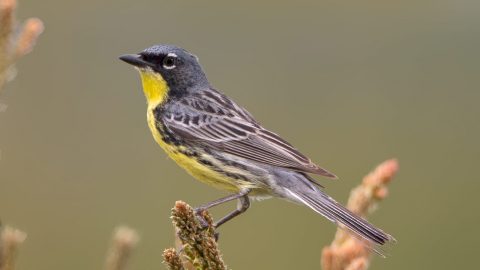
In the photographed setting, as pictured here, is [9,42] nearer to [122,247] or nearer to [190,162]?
[122,247]

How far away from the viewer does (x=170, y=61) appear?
657 cm

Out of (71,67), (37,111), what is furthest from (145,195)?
(71,67)

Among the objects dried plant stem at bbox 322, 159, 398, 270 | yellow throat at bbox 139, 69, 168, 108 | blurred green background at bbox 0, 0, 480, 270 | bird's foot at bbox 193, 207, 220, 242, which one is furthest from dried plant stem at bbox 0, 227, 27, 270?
blurred green background at bbox 0, 0, 480, 270

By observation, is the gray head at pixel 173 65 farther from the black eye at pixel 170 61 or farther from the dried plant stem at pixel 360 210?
the dried plant stem at pixel 360 210

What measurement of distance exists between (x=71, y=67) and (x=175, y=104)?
9990 mm

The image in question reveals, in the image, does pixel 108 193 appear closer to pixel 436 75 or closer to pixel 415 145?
pixel 415 145

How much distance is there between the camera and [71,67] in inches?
644

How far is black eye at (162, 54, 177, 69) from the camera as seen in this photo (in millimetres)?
6527

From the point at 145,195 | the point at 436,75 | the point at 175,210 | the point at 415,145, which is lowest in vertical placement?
the point at 175,210

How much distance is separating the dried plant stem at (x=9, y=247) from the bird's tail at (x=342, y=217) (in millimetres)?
1670

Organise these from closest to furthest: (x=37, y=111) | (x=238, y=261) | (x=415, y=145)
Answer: (x=238, y=261), (x=37, y=111), (x=415, y=145)

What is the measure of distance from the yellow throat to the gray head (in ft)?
0.09

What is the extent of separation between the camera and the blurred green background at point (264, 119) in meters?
11.7

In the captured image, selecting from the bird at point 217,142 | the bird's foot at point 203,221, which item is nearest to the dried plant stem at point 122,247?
the bird's foot at point 203,221
